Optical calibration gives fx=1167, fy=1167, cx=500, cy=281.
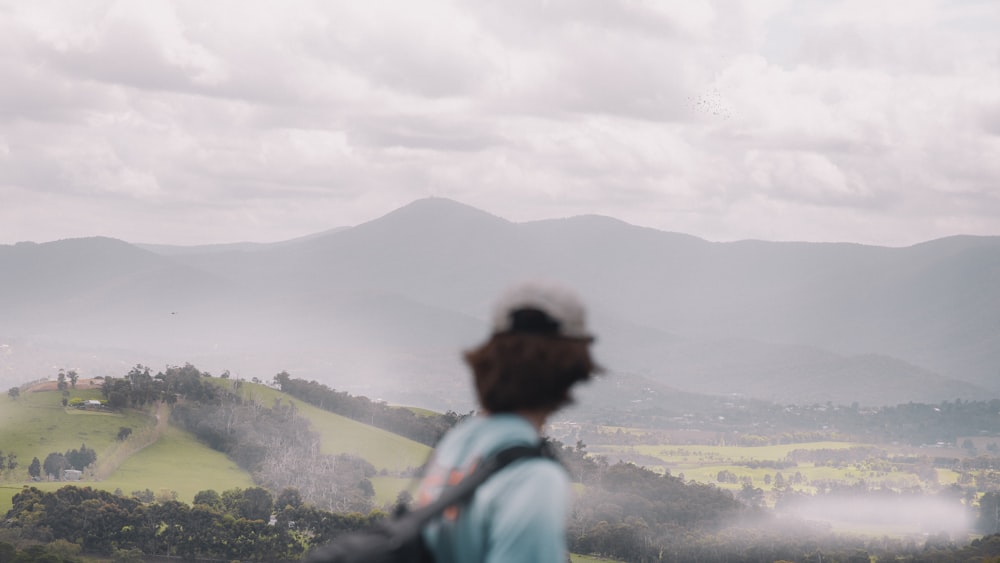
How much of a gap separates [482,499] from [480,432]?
370 mm

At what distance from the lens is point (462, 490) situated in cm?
415

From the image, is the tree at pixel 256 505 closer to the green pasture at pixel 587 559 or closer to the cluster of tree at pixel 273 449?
the cluster of tree at pixel 273 449

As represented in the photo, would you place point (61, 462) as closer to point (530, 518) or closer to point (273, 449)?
point (273, 449)

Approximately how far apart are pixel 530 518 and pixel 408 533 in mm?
445

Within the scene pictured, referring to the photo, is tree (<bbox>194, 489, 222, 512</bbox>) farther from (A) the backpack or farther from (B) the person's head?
(A) the backpack

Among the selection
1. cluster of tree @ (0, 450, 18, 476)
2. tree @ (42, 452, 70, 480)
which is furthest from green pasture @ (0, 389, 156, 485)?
tree @ (42, 452, 70, 480)

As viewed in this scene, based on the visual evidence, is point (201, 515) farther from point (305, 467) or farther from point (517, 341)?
point (517, 341)

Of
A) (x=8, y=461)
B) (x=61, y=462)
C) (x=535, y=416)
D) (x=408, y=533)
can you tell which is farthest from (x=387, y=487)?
(x=408, y=533)

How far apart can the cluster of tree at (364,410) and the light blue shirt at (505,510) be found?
565 ft

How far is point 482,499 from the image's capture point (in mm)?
4137

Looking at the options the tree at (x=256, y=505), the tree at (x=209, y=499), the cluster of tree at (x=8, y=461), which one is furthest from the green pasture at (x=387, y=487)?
the cluster of tree at (x=8, y=461)

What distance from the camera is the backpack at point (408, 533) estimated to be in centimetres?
400

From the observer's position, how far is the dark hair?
450 centimetres

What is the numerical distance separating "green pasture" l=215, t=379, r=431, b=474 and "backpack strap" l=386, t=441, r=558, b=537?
15000cm
